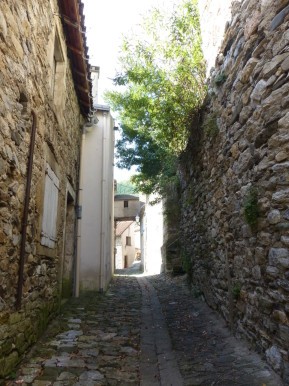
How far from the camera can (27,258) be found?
3.34 metres

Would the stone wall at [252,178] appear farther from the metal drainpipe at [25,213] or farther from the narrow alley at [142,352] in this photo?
the metal drainpipe at [25,213]

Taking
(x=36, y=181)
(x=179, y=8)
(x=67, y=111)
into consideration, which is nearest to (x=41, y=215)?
(x=36, y=181)

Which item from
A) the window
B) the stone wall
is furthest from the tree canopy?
the window

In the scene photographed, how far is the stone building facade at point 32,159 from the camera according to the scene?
268 cm

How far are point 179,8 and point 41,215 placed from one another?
5204 mm

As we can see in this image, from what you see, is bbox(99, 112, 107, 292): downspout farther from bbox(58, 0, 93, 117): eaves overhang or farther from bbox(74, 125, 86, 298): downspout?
bbox(58, 0, 93, 117): eaves overhang

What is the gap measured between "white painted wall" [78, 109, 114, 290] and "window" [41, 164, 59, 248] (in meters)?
2.38

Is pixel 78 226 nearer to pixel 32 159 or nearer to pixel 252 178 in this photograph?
pixel 32 159

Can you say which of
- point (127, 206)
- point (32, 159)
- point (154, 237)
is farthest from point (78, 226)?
point (127, 206)

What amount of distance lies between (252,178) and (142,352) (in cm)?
213

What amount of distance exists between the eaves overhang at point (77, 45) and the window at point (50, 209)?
89.5 inches

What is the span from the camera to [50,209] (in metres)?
4.39

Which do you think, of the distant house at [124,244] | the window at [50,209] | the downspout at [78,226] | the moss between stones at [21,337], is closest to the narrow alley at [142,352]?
the moss between stones at [21,337]

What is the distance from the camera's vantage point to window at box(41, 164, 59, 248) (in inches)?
160
